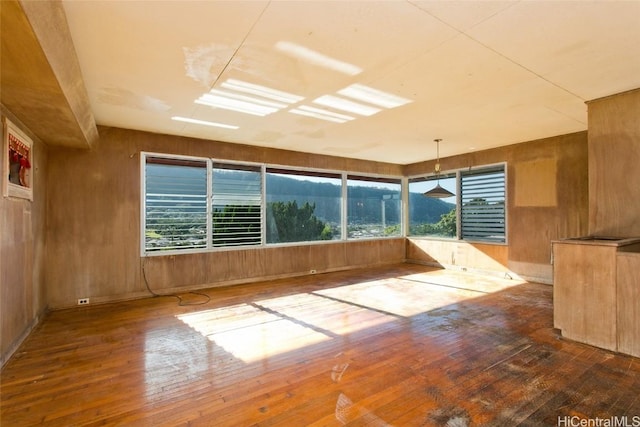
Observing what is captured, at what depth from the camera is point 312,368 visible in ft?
8.57

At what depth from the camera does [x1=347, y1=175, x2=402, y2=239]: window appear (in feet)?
24.6

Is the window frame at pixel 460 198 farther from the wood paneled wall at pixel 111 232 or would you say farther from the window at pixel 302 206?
the wood paneled wall at pixel 111 232

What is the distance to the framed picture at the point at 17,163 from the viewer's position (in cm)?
281

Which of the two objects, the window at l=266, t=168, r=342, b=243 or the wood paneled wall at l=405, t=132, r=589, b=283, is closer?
the wood paneled wall at l=405, t=132, r=589, b=283

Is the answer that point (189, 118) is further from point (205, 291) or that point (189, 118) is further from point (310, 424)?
point (310, 424)

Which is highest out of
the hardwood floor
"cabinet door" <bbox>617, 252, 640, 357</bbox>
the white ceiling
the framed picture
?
the white ceiling

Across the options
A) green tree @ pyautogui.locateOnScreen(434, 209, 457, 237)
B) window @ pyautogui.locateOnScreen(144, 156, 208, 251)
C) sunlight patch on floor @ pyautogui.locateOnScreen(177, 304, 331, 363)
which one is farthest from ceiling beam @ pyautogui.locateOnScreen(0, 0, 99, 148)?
green tree @ pyautogui.locateOnScreen(434, 209, 457, 237)

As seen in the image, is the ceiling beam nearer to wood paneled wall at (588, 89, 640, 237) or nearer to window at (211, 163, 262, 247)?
window at (211, 163, 262, 247)

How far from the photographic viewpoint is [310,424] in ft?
6.23

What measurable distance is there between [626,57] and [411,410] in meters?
3.51

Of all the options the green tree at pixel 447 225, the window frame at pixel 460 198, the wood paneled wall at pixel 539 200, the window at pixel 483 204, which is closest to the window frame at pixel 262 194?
the window frame at pixel 460 198

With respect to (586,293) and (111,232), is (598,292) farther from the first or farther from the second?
(111,232)

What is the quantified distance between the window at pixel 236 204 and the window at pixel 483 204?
14.9 feet

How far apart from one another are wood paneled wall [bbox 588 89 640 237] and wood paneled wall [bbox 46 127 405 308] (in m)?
5.18
